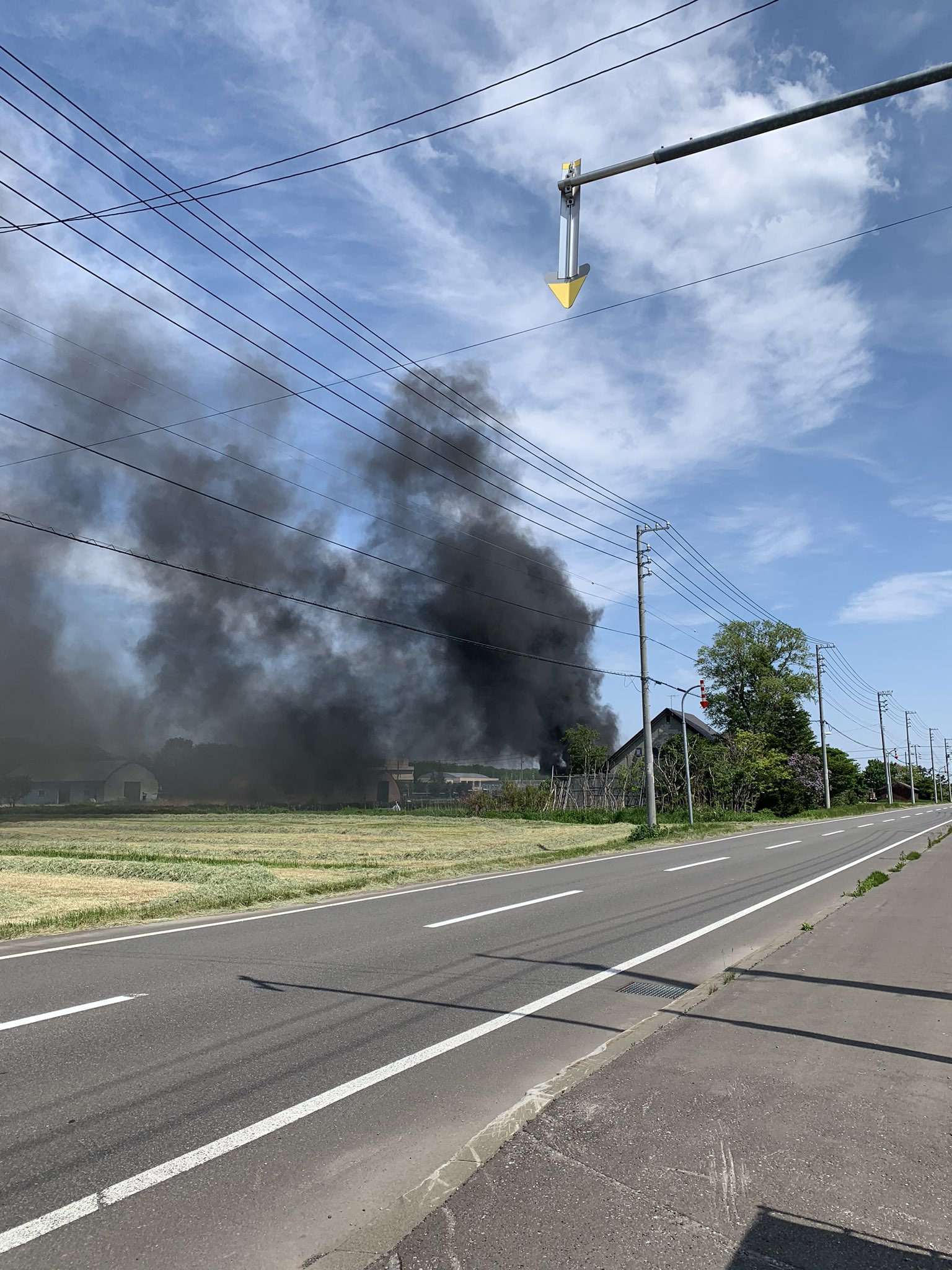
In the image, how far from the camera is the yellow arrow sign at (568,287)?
6066 millimetres

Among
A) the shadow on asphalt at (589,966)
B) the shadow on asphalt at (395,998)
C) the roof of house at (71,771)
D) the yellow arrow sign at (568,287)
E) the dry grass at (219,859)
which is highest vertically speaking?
the yellow arrow sign at (568,287)

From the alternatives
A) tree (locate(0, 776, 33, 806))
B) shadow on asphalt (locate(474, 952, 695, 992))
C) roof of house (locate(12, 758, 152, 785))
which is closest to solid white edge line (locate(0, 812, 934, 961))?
shadow on asphalt (locate(474, 952, 695, 992))

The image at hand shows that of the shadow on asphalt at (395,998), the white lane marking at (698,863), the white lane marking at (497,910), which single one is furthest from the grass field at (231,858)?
the shadow on asphalt at (395,998)

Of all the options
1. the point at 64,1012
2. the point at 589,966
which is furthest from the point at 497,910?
the point at 64,1012

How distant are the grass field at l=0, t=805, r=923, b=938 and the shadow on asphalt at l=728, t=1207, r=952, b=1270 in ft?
28.1

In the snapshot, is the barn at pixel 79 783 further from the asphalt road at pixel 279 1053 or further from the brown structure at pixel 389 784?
the asphalt road at pixel 279 1053

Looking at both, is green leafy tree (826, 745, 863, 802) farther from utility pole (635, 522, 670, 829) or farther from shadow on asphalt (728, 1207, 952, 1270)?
shadow on asphalt (728, 1207, 952, 1270)

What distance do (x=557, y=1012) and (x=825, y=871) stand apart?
11.6 meters

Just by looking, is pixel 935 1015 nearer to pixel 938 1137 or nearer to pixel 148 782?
pixel 938 1137

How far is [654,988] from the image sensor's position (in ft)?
21.6

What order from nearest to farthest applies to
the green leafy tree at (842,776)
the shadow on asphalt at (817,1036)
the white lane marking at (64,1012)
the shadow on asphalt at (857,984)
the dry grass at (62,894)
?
the shadow on asphalt at (817,1036) → the white lane marking at (64,1012) → the shadow on asphalt at (857,984) → the dry grass at (62,894) → the green leafy tree at (842,776)

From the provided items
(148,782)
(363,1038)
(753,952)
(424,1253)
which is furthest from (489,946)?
(148,782)

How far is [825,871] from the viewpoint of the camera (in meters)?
15.7

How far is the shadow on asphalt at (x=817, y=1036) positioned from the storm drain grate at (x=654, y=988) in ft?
2.54
